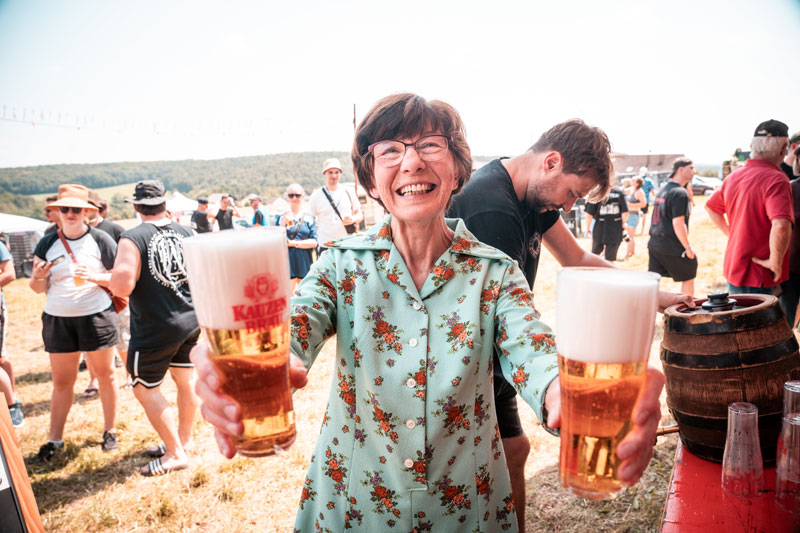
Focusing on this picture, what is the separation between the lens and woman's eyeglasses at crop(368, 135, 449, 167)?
1460 mm

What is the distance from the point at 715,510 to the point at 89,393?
5738mm

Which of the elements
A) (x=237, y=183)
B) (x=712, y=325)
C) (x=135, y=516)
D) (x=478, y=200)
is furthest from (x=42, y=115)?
(x=237, y=183)

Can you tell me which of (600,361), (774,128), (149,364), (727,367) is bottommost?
(149,364)

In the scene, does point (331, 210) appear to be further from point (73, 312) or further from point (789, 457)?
point (789, 457)

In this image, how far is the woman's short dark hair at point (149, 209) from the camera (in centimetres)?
324

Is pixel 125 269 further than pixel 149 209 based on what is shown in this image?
No

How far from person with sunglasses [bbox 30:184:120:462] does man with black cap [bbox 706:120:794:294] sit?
204 inches

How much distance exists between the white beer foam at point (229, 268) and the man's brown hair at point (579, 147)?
1945mm

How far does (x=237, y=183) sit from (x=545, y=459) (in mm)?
58384

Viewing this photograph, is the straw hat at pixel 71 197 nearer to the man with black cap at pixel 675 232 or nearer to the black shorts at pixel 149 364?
the black shorts at pixel 149 364

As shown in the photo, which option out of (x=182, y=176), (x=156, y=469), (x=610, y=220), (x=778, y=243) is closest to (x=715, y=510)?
(x=778, y=243)

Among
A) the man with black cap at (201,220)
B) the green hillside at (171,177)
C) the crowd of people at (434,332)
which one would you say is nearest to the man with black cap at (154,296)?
the crowd of people at (434,332)

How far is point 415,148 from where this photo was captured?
1.45 m

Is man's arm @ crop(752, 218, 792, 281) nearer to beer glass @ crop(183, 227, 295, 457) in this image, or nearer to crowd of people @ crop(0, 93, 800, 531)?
crowd of people @ crop(0, 93, 800, 531)
